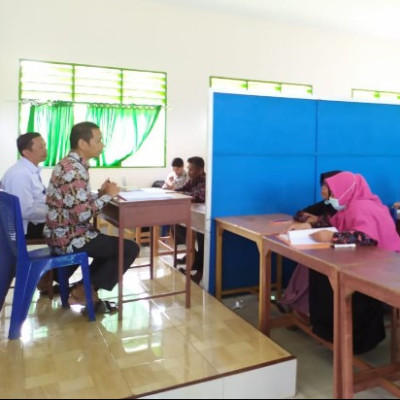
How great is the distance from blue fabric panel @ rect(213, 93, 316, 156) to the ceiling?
312 cm

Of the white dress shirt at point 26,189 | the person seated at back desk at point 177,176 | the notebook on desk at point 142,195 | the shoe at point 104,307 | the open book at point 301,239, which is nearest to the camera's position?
the open book at point 301,239

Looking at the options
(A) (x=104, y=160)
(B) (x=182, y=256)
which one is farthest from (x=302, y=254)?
(A) (x=104, y=160)

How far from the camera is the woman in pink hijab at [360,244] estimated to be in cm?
206

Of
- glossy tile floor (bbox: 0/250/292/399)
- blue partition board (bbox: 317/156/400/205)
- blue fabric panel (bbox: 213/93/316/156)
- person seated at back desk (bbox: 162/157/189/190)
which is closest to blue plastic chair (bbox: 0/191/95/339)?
glossy tile floor (bbox: 0/250/292/399)

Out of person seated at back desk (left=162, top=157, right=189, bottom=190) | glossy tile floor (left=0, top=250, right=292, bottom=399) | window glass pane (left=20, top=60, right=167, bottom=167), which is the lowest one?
glossy tile floor (left=0, top=250, right=292, bottom=399)

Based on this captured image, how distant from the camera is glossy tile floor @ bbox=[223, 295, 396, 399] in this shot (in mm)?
1886

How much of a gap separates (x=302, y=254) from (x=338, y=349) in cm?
42

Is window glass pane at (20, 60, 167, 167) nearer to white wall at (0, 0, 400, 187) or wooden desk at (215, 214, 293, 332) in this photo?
white wall at (0, 0, 400, 187)

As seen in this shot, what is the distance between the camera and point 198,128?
6.07m

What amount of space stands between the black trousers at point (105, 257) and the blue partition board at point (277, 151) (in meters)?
0.67

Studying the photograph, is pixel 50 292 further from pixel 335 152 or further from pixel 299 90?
pixel 299 90

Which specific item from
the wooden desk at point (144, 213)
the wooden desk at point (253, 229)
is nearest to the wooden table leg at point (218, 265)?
the wooden desk at point (253, 229)

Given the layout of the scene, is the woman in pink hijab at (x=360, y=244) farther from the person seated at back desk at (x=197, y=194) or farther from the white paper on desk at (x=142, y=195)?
the person seated at back desk at (x=197, y=194)

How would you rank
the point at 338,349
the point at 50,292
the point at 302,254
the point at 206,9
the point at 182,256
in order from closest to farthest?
the point at 338,349
the point at 302,254
the point at 50,292
the point at 182,256
the point at 206,9
